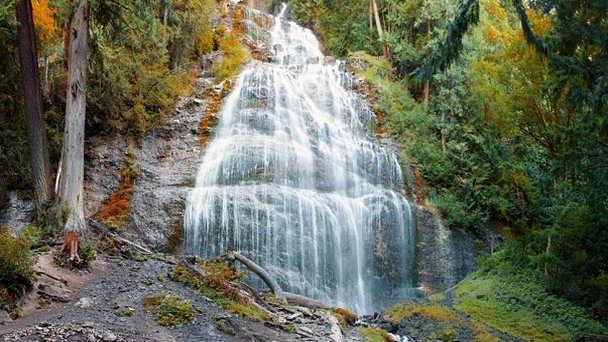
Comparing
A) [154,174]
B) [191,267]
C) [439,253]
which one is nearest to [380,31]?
[439,253]

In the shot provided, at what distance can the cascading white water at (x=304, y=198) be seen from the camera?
16281mm

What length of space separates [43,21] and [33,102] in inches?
184

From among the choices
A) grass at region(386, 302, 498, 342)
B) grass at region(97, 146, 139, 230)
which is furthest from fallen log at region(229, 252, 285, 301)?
grass at region(97, 146, 139, 230)

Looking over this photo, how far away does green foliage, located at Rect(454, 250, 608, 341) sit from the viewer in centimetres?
1241

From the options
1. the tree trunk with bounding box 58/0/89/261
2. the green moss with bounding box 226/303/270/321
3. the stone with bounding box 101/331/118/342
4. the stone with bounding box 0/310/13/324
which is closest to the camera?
the stone with bounding box 101/331/118/342

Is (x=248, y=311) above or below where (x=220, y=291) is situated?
below

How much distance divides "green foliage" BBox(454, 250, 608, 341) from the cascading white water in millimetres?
2583

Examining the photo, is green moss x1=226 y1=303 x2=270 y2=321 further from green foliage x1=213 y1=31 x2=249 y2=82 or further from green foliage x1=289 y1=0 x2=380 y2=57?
green foliage x1=289 y1=0 x2=380 y2=57

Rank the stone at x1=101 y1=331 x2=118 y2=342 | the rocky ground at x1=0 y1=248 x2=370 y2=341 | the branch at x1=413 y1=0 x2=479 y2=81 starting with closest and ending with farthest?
the stone at x1=101 y1=331 x2=118 y2=342, the rocky ground at x1=0 y1=248 x2=370 y2=341, the branch at x1=413 y1=0 x2=479 y2=81

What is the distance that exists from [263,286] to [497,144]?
10804 millimetres

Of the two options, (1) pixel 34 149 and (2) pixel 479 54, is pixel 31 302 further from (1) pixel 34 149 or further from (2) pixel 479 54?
(2) pixel 479 54

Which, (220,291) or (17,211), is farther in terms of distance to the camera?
(17,211)

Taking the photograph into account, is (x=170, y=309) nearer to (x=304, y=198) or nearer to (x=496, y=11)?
(x=304, y=198)

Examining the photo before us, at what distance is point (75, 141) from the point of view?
11.9 metres
